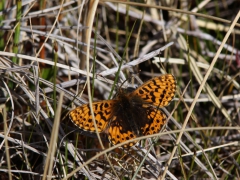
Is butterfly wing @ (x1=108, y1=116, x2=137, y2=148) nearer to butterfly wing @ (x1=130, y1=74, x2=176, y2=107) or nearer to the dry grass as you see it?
the dry grass

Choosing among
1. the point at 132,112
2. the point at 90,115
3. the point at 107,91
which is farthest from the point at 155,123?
the point at 107,91

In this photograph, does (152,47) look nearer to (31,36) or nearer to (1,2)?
(31,36)

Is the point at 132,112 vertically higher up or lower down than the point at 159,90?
lower down

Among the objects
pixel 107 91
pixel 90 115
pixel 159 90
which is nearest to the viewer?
pixel 90 115

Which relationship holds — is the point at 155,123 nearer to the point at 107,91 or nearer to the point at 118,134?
the point at 118,134

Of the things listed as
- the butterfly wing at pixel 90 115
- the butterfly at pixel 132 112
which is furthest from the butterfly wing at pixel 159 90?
the butterfly wing at pixel 90 115

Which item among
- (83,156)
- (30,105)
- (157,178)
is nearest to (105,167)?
(83,156)

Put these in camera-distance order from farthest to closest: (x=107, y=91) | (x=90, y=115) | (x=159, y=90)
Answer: (x=107, y=91) → (x=159, y=90) → (x=90, y=115)

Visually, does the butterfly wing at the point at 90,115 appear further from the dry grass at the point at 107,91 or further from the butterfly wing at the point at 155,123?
the butterfly wing at the point at 155,123
